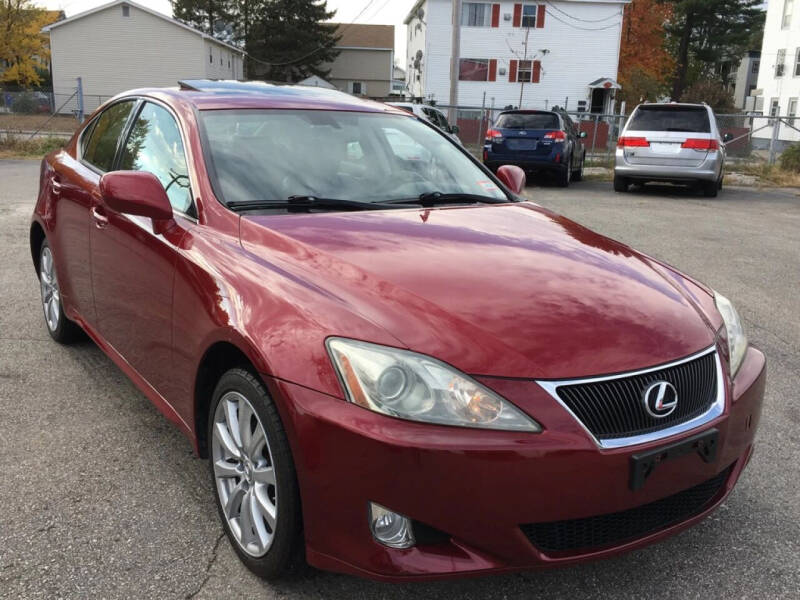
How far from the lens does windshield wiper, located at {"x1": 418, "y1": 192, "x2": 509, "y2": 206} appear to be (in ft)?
11.4

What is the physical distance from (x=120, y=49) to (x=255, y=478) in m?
49.0

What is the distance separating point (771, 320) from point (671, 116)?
903 centimetres

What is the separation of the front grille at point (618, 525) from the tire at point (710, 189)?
12.9 metres

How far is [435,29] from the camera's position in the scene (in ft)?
140

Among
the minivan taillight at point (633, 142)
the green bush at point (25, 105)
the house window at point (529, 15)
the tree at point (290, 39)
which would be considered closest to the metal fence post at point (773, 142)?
the minivan taillight at point (633, 142)

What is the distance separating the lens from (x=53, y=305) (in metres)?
4.73

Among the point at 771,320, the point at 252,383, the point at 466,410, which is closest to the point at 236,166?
the point at 252,383

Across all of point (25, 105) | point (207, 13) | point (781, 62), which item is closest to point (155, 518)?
point (25, 105)

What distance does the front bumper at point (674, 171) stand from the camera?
13.6 metres

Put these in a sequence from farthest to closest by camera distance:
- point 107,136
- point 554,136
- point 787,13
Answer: point 787,13 < point 554,136 < point 107,136

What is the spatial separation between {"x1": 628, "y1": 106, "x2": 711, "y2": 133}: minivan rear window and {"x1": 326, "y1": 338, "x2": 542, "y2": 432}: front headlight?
12.9m

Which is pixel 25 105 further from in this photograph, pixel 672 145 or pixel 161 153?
pixel 161 153

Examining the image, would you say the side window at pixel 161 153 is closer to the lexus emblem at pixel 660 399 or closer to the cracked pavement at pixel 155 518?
the cracked pavement at pixel 155 518

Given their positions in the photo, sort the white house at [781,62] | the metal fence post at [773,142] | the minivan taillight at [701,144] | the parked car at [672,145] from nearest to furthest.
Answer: the minivan taillight at [701,144] < the parked car at [672,145] < the metal fence post at [773,142] < the white house at [781,62]
